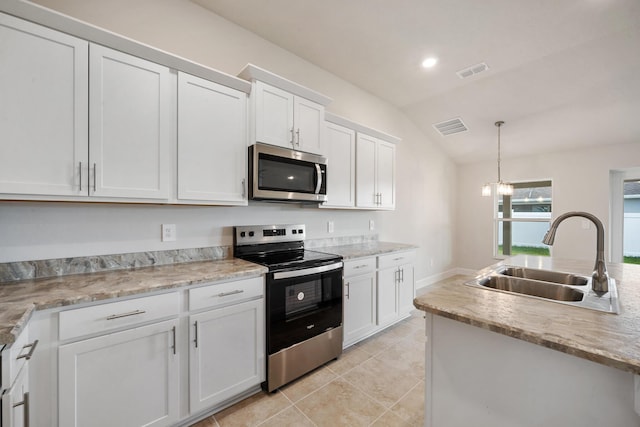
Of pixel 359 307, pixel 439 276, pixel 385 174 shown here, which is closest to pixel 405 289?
pixel 359 307

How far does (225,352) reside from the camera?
5.57ft

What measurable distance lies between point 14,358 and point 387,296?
2.73 metres

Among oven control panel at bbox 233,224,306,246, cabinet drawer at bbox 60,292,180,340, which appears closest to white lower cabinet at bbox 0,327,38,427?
cabinet drawer at bbox 60,292,180,340

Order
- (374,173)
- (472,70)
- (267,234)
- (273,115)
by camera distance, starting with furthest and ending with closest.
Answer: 1. (374,173)
2. (472,70)
3. (267,234)
4. (273,115)

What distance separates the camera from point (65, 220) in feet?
5.38

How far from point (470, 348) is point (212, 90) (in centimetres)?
221

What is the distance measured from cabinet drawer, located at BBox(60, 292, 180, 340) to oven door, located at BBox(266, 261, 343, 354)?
64 cm

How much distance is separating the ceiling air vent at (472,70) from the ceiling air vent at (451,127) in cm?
95

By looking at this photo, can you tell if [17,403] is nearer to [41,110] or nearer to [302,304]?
[41,110]

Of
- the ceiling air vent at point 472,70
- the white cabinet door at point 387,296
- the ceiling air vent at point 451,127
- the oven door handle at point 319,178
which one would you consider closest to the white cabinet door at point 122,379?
the oven door handle at point 319,178

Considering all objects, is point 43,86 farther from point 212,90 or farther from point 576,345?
point 576,345

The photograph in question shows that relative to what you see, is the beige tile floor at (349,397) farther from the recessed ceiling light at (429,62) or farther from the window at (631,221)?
the window at (631,221)

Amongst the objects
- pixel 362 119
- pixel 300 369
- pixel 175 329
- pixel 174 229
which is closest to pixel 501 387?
pixel 300 369

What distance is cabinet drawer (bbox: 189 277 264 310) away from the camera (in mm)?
1576
